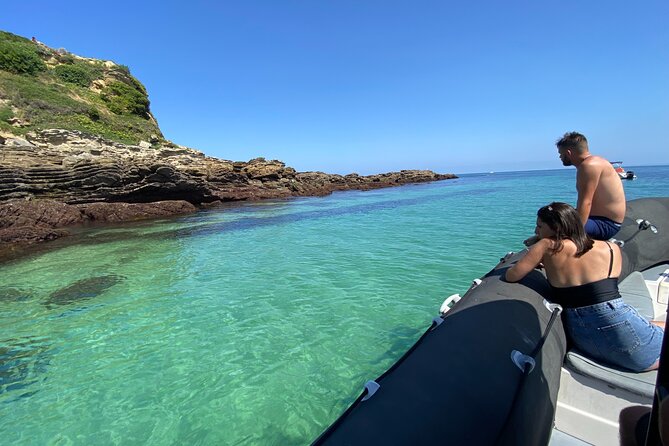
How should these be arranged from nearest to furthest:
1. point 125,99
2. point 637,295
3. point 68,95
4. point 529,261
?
point 529,261
point 637,295
point 68,95
point 125,99

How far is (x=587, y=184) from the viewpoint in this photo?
13.0 feet

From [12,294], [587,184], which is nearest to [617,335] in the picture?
[587,184]

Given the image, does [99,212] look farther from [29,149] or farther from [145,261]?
[145,261]

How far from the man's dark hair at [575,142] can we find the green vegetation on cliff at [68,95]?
29.5 m

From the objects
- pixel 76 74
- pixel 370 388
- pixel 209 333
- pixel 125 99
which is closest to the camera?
A: pixel 370 388

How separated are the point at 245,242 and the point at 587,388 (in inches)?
430

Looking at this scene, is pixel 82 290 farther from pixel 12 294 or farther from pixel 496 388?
pixel 496 388

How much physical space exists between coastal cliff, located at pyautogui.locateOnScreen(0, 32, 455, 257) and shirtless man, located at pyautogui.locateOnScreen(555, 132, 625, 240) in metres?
15.5

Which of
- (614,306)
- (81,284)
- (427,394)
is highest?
(614,306)

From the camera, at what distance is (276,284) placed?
734 cm

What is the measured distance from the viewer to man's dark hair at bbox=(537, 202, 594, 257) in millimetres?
2717

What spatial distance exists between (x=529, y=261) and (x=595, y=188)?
185cm

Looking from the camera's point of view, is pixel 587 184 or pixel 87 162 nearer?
pixel 587 184

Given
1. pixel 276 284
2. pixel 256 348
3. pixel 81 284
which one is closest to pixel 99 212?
pixel 81 284
